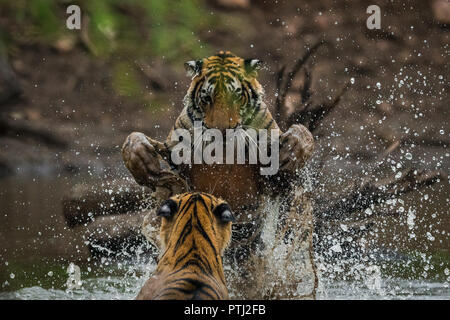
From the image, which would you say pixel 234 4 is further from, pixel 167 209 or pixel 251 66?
pixel 167 209

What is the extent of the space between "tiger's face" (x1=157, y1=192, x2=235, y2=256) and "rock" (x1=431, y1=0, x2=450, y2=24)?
291 inches

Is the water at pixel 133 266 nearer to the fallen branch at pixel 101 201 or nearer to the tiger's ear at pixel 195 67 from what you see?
the fallen branch at pixel 101 201

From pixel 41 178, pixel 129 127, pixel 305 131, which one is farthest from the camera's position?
pixel 129 127

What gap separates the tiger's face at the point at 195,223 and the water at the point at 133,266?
2.71 ft

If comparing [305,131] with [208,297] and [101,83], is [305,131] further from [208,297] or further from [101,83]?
[101,83]

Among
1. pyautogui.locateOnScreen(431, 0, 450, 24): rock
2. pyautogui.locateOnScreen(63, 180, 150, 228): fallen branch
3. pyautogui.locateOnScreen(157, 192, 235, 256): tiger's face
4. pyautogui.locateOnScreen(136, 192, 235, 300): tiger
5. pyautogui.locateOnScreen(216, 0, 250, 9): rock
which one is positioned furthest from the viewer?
pyautogui.locateOnScreen(431, 0, 450, 24): rock

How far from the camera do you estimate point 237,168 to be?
2.30 metres

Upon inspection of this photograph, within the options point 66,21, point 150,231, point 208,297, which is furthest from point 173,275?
point 66,21

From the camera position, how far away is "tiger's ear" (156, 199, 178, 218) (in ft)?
5.77

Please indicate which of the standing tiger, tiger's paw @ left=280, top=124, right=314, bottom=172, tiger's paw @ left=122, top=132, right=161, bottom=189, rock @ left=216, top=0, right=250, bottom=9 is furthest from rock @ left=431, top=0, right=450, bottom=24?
tiger's paw @ left=122, top=132, right=161, bottom=189

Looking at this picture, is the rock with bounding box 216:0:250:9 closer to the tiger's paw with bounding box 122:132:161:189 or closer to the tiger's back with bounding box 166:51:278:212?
the tiger's back with bounding box 166:51:278:212

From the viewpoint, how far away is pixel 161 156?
7.66 feet
